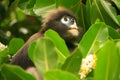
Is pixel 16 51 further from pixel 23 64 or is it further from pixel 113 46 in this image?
pixel 113 46

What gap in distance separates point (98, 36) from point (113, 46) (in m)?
0.50

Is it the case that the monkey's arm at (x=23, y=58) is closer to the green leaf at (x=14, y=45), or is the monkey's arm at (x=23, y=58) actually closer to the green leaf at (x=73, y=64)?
the green leaf at (x=14, y=45)

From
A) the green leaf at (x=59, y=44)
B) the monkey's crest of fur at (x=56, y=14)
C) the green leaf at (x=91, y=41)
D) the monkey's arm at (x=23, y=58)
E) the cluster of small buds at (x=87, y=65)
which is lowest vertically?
the monkey's arm at (x=23, y=58)

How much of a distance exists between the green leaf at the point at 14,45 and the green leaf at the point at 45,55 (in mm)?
1089

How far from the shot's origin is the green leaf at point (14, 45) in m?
2.86

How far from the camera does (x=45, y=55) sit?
175 centimetres

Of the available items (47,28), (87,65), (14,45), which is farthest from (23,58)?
(87,65)

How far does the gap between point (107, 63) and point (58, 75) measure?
166 millimetres

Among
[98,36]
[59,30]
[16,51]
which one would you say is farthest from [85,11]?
[98,36]

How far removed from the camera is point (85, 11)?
10.3 feet

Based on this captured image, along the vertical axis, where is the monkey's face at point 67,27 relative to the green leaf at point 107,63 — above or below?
below

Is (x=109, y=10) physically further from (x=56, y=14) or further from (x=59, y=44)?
(x=59, y=44)

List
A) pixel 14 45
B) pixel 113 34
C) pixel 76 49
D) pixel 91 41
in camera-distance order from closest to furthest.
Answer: pixel 76 49 → pixel 91 41 → pixel 113 34 → pixel 14 45

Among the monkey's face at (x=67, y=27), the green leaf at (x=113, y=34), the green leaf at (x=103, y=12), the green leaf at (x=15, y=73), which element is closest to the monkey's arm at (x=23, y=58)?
the monkey's face at (x=67, y=27)
